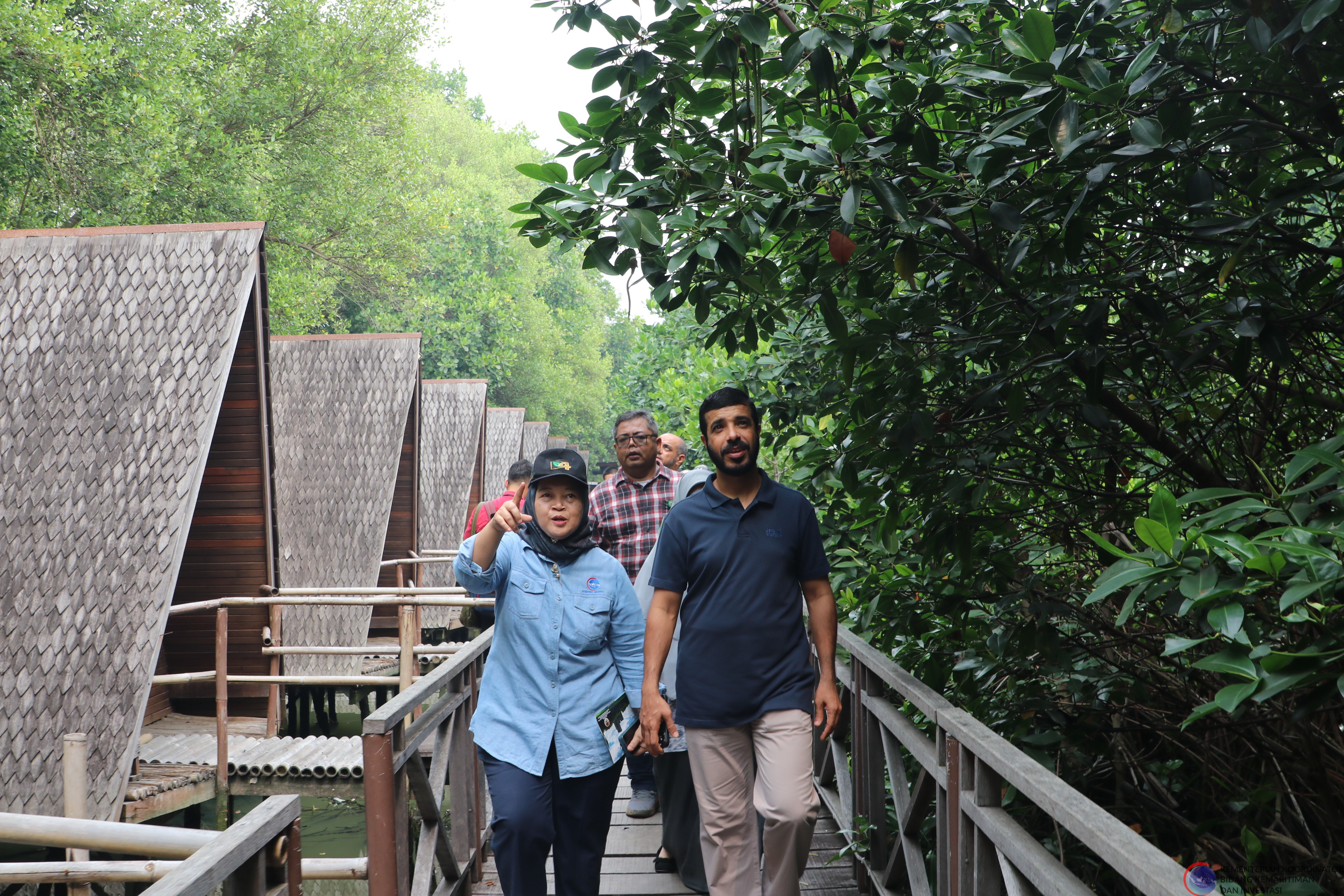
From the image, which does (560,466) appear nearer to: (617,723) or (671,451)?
(617,723)

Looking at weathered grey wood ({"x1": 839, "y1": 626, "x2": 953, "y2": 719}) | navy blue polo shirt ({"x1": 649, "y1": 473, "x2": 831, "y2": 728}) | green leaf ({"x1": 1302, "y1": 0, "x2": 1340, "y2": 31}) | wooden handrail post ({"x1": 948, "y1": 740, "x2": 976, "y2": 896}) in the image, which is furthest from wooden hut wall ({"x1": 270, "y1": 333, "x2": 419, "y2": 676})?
green leaf ({"x1": 1302, "y1": 0, "x2": 1340, "y2": 31})

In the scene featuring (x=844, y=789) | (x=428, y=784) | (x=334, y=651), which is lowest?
(x=334, y=651)

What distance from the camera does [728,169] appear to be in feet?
8.23

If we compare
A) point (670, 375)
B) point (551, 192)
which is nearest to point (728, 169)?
point (551, 192)

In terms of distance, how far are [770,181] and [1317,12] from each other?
1.01 metres

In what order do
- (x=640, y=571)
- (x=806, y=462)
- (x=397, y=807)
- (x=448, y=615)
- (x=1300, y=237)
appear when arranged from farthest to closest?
(x=448, y=615) < (x=640, y=571) < (x=806, y=462) < (x=397, y=807) < (x=1300, y=237)

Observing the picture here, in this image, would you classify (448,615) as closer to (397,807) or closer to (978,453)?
(397,807)

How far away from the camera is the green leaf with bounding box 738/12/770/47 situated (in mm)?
2416

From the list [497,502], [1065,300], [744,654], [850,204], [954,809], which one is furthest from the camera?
[497,502]

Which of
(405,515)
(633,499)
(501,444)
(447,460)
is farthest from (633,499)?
(501,444)

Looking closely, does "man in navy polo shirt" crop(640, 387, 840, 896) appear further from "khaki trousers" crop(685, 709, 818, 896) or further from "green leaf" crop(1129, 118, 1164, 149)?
"green leaf" crop(1129, 118, 1164, 149)

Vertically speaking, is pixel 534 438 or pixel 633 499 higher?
pixel 534 438

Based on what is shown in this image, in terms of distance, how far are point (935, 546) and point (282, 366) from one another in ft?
34.6

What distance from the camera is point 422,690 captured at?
3.66 metres
